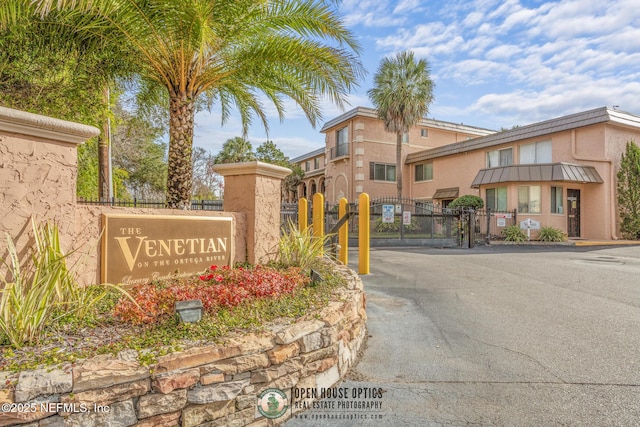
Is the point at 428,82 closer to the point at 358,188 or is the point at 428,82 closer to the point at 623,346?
the point at 358,188

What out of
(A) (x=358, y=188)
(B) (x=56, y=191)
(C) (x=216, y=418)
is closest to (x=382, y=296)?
(C) (x=216, y=418)

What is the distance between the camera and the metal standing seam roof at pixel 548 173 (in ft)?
59.7

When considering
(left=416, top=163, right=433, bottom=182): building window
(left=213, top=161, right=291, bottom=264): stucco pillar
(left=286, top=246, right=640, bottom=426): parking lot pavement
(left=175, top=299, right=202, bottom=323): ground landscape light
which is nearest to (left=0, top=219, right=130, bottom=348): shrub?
(left=175, top=299, right=202, bottom=323): ground landscape light

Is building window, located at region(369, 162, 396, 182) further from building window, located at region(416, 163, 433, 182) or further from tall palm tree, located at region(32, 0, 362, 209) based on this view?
tall palm tree, located at region(32, 0, 362, 209)

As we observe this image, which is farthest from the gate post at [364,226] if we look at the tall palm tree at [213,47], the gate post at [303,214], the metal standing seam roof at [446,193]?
the metal standing seam roof at [446,193]

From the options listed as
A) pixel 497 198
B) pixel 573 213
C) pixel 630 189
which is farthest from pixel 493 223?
pixel 630 189

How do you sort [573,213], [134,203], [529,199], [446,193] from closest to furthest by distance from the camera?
1. [134,203]
2. [529,199]
3. [573,213]
4. [446,193]

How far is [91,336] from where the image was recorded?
283 cm

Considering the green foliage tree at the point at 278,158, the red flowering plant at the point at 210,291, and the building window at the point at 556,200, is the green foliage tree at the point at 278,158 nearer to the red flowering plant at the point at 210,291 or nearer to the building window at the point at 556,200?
the building window at the point at 556,200

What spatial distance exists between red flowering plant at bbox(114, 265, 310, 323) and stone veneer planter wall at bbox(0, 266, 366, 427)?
0.63 metres

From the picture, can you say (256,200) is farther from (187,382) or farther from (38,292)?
(187,382)

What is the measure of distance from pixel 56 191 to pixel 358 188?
23.9 meters

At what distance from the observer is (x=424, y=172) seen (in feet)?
91.1

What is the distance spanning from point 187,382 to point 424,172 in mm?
27065
